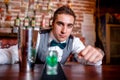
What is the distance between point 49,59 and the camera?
89cm

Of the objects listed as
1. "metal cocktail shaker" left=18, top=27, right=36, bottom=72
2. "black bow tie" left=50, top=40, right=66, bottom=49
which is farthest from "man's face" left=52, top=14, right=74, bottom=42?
"metal cocktail shaker" left=18, top=27, right=36, bottom=72

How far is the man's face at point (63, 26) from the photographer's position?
1569 mm

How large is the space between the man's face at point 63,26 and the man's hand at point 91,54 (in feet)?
1.53

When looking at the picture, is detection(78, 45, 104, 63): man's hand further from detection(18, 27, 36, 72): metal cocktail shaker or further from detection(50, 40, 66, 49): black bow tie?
detection(50, 40, 66, 49): black bow tie

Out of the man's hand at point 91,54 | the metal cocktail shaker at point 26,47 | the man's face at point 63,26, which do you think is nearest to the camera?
the metal cocktail shaker at point 26,47

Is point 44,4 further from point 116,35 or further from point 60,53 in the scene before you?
point 60,53

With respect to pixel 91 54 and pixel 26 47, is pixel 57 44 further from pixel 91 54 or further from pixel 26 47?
pixel 26 47

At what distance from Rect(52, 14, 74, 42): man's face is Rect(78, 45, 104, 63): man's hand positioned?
467mm

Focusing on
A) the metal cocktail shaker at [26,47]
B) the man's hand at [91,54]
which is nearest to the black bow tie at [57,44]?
the man's hand at [91,54]

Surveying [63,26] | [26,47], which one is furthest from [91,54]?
[63,26]

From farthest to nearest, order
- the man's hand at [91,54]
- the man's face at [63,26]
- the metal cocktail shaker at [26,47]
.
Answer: the man's face at [63,26] < the man's hand at [91,54] < the metal cocktail shaker at [26,47]

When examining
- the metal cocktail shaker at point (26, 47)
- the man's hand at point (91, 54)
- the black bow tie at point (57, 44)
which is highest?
the metal cocktail shaker at point (26, 47)

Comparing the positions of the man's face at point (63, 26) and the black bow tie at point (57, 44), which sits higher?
the man's face at point (63, 26)

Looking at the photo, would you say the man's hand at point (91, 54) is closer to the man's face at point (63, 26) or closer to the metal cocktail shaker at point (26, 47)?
the metal cocktail shaker at point (26, 47)
